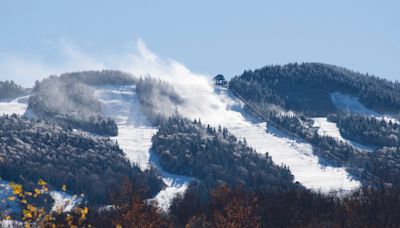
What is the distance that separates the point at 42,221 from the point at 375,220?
97105mm

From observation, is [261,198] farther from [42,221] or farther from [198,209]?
[42,221]

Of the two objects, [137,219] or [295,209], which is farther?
[295,209]

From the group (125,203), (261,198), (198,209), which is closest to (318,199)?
(261,198)

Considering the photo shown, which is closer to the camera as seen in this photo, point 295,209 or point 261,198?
point 295,209

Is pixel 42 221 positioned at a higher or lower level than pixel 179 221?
higher

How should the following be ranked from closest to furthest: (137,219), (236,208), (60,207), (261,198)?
(60,207) → (137,219) → (236,208) → (261,198)

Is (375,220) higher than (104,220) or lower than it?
higher

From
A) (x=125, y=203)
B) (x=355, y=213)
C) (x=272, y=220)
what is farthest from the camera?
(x=272, y=220)

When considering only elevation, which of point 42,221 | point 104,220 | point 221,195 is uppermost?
point 42,221

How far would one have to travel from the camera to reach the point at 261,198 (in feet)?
475

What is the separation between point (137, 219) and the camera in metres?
84.1

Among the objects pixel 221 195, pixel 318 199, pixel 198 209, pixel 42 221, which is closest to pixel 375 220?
pixel 221 195

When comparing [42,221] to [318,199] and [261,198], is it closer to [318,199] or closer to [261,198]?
[261,198]

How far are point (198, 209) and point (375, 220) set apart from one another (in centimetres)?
4779
